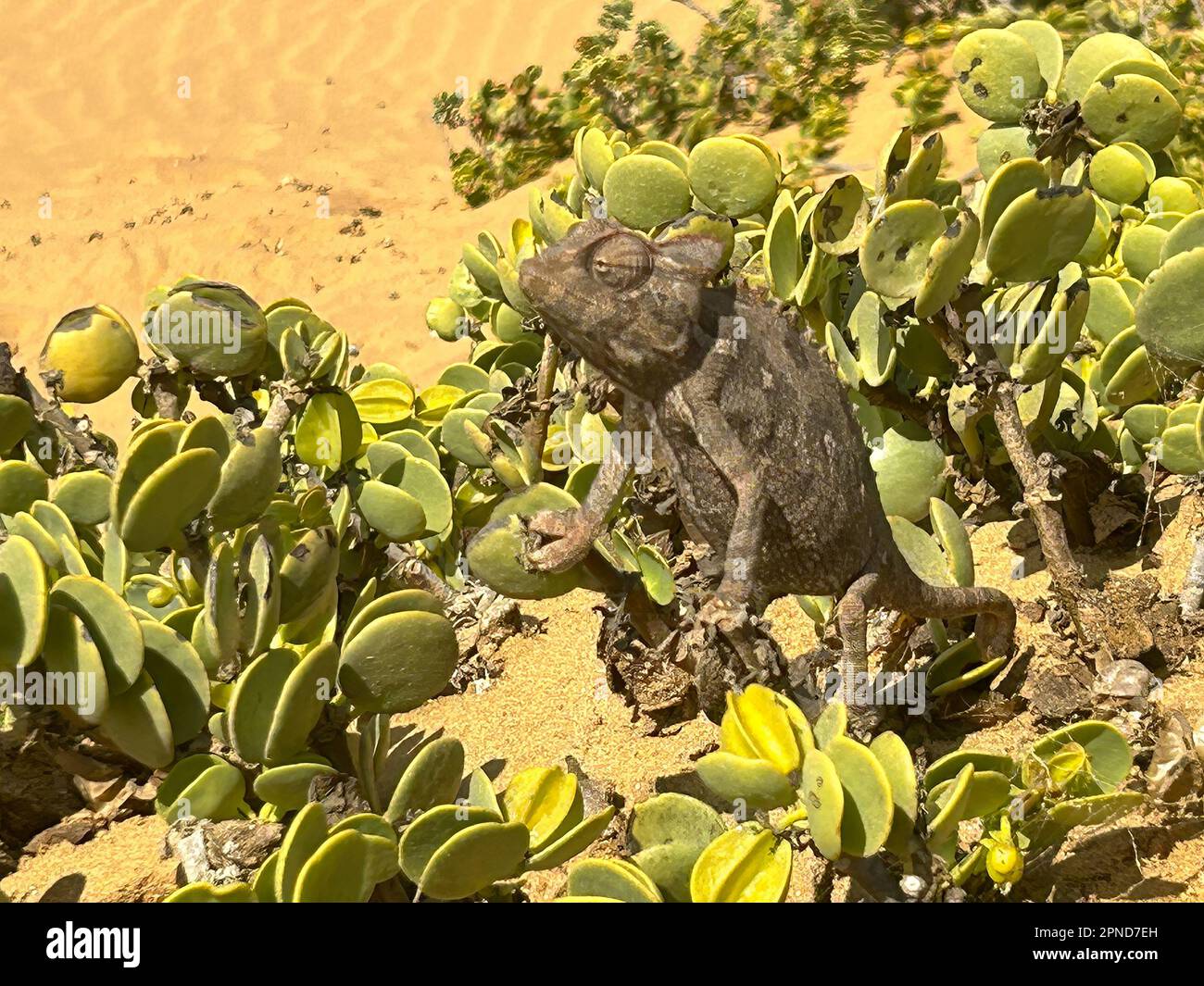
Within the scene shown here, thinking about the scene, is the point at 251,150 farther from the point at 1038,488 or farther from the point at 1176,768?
the point at 1176,768

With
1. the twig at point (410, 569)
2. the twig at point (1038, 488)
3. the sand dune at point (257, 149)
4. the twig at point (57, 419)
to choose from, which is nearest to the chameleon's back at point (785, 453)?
the twig at point (1038, 488)

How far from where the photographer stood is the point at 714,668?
2.71 meters

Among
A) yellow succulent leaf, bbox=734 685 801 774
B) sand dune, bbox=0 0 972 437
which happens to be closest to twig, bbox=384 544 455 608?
yellow succulent leaf, bbox=734 685 801 774

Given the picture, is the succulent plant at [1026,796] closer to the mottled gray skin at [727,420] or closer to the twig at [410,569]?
the mottled gray skin at [727,420]

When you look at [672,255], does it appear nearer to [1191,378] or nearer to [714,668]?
[714,668]

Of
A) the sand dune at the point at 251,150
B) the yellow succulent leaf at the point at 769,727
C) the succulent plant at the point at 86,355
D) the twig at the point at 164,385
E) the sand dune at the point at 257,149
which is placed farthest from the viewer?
the sand dune at the point at 251,150

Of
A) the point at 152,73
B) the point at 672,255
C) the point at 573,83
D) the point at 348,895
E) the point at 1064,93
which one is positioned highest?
the point at 152,73

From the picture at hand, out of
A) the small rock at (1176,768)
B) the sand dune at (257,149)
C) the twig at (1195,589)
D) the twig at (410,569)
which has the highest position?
the sand dune at (257,149)

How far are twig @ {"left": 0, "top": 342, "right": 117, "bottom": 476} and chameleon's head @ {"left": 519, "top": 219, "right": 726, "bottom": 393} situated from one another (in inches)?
59.3

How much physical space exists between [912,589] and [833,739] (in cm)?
112

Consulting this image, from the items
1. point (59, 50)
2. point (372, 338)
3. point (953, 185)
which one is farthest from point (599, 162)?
point (59, 50)

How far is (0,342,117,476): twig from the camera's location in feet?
10.7

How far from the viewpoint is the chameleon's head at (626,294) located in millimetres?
2590

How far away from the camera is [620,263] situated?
2590 mm
